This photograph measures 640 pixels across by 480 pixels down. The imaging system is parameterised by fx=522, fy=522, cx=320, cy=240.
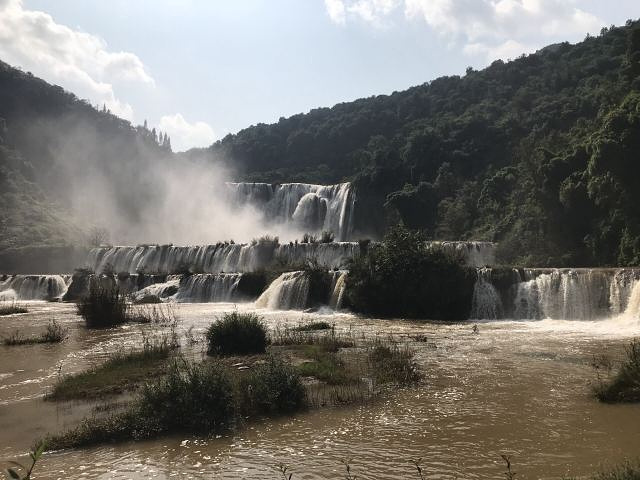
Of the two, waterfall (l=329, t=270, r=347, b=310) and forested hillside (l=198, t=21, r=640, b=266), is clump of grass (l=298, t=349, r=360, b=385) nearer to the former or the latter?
waterfall (l=329, t=270, r=347, b=310)

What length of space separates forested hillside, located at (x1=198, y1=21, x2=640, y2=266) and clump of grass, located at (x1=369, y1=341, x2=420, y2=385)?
82.3 ft

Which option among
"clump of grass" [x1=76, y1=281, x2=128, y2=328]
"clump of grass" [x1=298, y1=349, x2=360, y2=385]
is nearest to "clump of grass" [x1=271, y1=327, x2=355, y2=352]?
"clump of grass" [x1=298, y1=349, x2=360, y2=385]

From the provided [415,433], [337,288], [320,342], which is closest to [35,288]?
[337,288]

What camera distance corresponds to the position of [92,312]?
68.9 feet

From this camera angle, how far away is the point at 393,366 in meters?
12.2

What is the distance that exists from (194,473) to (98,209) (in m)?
86.3

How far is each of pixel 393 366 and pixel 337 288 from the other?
1829 centimetres

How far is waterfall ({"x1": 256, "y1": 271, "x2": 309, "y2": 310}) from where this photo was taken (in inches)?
1236

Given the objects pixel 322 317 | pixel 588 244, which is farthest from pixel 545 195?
pixel 322 317

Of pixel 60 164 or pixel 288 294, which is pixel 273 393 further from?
pixel 60 164

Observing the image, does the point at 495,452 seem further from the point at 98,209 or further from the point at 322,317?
the point at 98,209

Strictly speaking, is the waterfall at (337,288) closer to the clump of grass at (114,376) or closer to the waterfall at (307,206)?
the clump of grass at (114,376)

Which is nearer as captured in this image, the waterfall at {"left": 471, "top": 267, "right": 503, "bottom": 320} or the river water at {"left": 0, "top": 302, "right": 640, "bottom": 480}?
the river water at {"left": 0, "top": 302, "right": 640, "bottom": 480}

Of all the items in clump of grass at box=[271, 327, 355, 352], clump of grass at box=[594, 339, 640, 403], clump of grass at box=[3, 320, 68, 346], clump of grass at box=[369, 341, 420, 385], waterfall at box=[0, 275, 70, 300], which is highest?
clump of grass at box=[594, 339, 640, 403]
